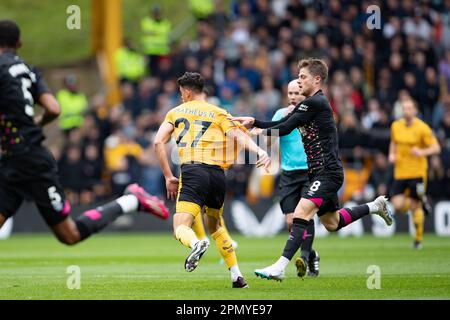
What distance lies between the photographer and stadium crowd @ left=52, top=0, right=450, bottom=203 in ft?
82.5

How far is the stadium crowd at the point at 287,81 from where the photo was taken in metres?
25.1

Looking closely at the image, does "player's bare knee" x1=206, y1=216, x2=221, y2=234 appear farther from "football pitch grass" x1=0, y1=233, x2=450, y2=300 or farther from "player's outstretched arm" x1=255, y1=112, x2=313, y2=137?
"player's outstretched arm" x1=255, y1=112, x2=313, y2=137

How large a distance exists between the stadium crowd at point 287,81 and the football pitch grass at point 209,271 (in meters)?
3.50

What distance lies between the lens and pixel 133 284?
39.7ft

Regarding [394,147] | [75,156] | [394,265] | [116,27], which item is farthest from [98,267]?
[116,27]

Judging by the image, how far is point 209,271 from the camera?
14297 mm

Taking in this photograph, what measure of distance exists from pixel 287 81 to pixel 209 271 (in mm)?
13072

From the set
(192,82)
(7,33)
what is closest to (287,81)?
(192,82)

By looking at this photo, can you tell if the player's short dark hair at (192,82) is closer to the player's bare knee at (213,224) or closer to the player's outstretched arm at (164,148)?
the player's outstretched arm at (164,148)

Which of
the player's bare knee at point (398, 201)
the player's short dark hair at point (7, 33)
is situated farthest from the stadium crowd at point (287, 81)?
the player's short dark hair at point (7, 33)
